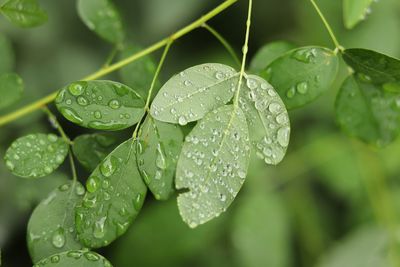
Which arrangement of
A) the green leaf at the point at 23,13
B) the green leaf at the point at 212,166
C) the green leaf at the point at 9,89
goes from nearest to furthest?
the green leaf at the point at 212,166, the green leaf at the point at 23,13, the green leaf at the point at 9,89

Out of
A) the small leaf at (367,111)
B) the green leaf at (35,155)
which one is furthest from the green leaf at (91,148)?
the small leaf at (367,111)

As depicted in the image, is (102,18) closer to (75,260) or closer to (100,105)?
(100,105)

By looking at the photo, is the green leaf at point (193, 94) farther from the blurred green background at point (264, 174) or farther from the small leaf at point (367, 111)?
the blurred green background at point (264, 174)

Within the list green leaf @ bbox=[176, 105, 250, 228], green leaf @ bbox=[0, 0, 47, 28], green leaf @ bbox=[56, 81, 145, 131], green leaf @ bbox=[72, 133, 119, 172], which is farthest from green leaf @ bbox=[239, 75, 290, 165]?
green leaf @ bbox=[0, 0, 47, 28]

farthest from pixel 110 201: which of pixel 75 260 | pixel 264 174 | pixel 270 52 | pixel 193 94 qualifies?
pixel 264 174

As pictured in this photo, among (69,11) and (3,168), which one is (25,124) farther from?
(69,11)

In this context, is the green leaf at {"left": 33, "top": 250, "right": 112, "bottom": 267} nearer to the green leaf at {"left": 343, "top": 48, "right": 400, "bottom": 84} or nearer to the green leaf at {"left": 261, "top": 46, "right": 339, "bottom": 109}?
the green leaf at {"left": 261, "top": 46, "right": 339, "bottom": 109}
